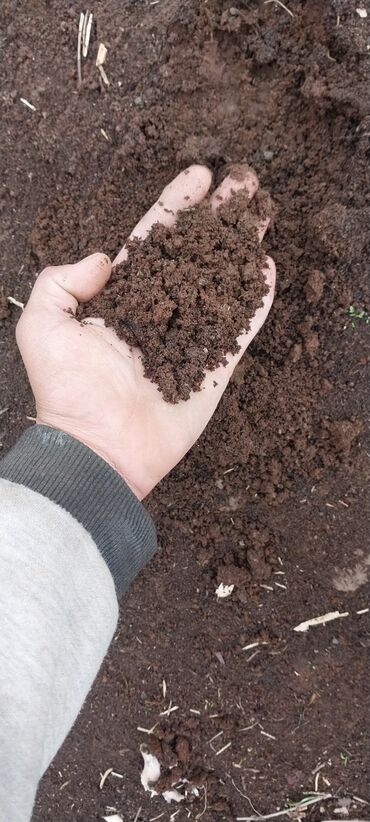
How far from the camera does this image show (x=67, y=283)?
2025 mm

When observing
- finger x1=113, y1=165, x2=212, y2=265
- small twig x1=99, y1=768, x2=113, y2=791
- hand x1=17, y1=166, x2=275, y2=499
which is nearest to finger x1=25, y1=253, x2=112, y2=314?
hand x1=17, y1=166, x2=275, y2=499

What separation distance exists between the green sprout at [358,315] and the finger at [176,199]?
2.55ft

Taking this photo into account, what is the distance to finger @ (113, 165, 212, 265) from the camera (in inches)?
87.5

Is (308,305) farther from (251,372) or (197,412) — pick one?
(197,412)

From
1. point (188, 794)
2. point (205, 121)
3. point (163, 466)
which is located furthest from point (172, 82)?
point (188, 794)

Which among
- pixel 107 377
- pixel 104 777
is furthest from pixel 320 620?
pixel 107 377

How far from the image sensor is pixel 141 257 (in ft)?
6.95

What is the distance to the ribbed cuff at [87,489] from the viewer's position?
1.87m

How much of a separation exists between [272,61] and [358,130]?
450 millimetres

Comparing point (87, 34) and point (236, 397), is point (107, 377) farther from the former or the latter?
point (87, 34)

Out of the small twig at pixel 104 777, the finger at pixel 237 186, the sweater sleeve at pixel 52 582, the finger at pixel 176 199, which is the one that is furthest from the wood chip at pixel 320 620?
the finger at pixel 176 199

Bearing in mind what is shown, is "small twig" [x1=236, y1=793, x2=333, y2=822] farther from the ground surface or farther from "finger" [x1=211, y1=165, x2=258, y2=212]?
"finger" [x1=211, y1=165, x2=258, y2=212]

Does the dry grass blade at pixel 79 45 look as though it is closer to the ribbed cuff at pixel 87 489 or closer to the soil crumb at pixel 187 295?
the soil crumb at pixel 187 295

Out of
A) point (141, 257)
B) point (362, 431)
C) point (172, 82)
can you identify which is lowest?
point (362, 431)
